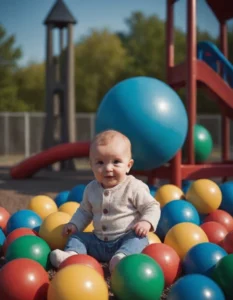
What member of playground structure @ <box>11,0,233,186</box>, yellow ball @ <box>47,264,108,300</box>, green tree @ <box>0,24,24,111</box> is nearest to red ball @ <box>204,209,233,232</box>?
yellow ball @ <box>47,264,108,300</box>

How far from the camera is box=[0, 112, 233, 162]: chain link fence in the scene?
2044 cm

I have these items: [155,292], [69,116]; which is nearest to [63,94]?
[69,116]

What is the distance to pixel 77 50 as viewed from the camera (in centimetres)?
3509

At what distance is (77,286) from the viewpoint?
7.54 feet

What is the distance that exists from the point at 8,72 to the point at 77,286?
98.9 ft

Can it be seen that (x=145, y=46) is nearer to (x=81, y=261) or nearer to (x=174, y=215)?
(x=174, y=215)

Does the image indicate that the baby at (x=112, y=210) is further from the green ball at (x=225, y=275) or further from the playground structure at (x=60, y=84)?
the playground structure at (x=60, y=84)

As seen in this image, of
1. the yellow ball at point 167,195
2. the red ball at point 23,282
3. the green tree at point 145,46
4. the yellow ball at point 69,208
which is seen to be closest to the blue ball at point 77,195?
the yellow ball at point 69,208

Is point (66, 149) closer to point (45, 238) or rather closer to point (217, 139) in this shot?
point (45, 238)

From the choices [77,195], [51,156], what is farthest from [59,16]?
[77,195]

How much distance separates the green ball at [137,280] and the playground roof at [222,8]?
7.39 m

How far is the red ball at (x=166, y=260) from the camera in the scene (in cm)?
293

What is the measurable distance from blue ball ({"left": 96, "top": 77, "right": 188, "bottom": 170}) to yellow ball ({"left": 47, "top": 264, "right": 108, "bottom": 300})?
3.41 meters

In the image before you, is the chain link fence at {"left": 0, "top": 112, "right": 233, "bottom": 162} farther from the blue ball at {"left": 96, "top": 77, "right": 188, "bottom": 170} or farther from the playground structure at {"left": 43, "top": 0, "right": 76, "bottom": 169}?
the blue ball at {"left": 96, "top": 77, "right": 188, "bottom": 170}
